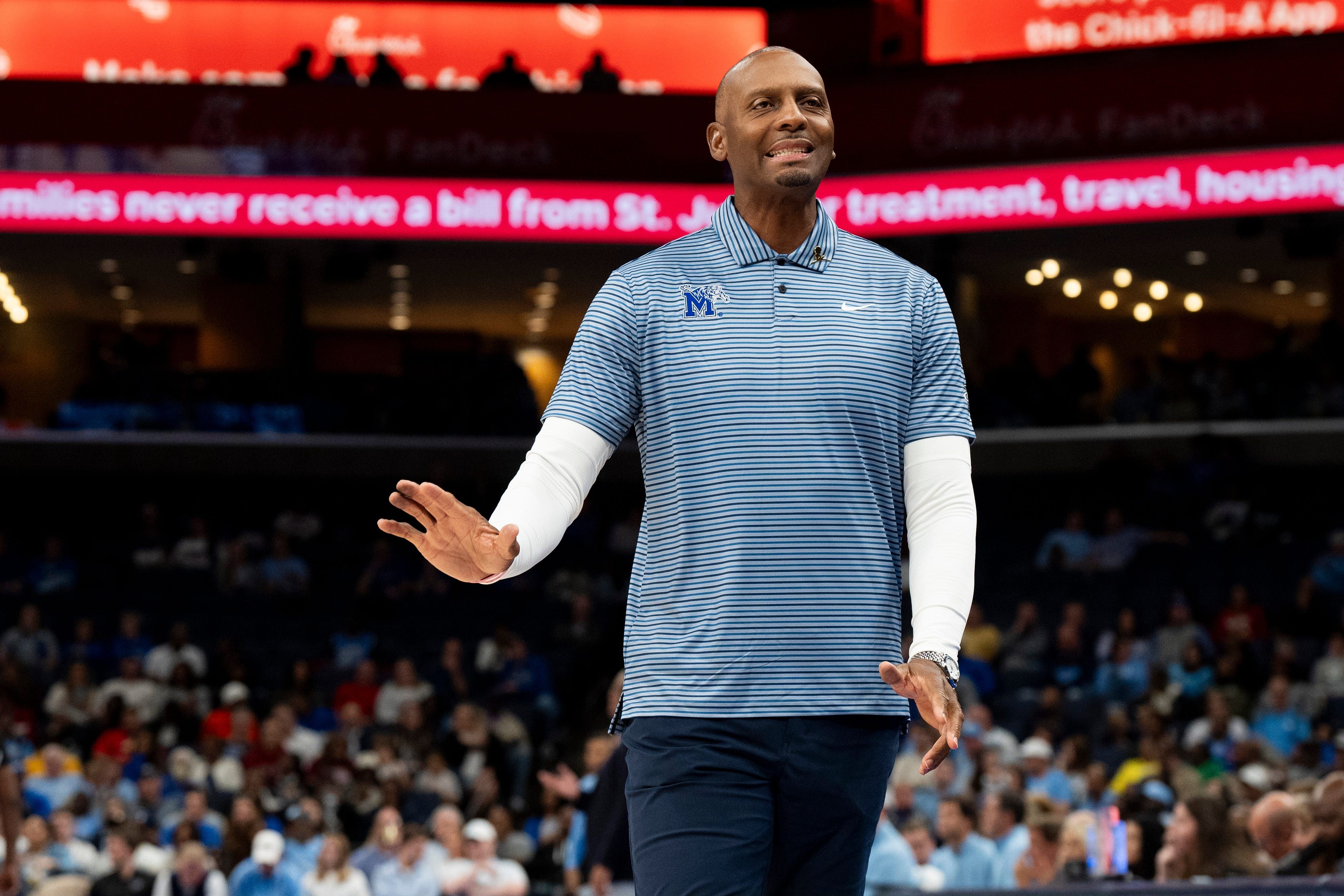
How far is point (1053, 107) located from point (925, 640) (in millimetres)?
13539

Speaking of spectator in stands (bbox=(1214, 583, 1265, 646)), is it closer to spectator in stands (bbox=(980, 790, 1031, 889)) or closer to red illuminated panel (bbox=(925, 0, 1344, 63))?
spectator in stands (bbox=(980, 790, 1031, 889))

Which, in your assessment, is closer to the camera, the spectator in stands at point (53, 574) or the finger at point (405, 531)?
the finger at point (405, 531)

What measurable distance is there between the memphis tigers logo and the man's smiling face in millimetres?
165

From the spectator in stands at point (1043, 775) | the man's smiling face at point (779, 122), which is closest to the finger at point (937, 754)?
the man's smiling face at point (779, 122)

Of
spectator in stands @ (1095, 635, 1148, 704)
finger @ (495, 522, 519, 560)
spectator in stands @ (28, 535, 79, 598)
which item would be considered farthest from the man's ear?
spectator in stands @ (28, 535, 79, 598)

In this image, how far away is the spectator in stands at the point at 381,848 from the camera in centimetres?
1035

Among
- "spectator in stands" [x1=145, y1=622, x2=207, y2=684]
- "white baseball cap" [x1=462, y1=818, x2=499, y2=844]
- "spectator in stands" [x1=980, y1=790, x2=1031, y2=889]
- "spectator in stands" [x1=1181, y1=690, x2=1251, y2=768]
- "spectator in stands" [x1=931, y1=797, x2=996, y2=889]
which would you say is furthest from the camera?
"spectator in stands" [x1=145, y1=622, x2=207, y2=684]

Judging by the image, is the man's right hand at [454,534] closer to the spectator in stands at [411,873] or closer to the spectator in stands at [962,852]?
the spectator in stands at [962,852]

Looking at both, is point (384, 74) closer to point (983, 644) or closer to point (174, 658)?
point (174, 658)

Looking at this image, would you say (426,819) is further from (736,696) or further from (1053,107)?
(736,696)

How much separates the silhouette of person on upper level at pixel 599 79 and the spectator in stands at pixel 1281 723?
8.22 metres

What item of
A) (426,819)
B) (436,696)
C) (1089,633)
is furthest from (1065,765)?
(436,696)

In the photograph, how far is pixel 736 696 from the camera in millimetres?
2176

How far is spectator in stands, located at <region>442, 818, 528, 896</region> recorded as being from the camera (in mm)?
10000
